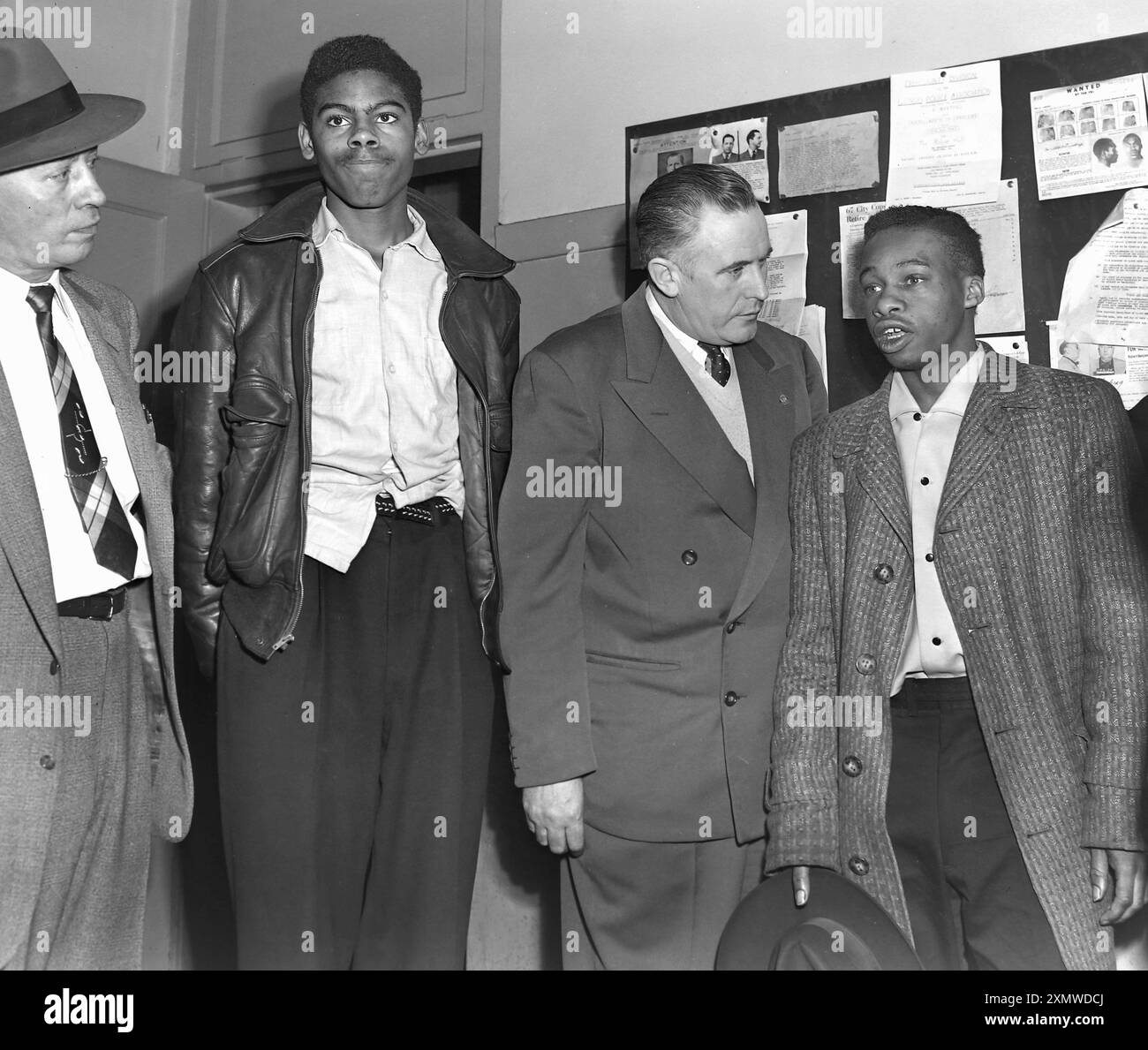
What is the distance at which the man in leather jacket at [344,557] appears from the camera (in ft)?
8.52

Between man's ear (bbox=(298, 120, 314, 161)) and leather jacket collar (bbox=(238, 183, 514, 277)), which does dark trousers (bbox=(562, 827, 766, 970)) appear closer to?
leather jacket collar (bbox=(238, 183, 514, 277))

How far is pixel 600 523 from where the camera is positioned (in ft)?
8.78

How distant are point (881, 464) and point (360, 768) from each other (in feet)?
3.76

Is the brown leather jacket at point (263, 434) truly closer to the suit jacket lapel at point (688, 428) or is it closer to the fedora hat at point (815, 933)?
the suit jacket lapel at point (688, 428)

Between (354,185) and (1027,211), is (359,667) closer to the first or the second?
(354,185)

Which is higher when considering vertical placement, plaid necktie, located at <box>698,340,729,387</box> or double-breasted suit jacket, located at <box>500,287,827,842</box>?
plaid necktie, located at <box>698,340,729,387</box>

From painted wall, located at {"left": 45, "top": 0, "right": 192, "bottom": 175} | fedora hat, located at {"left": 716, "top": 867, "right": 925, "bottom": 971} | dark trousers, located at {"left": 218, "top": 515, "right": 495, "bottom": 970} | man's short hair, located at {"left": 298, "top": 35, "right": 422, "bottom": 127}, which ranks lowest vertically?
fedora hat, located at {"left": 716, "top": 867, "right": 925, "bottom": 971}

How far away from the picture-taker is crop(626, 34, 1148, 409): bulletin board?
3.05m

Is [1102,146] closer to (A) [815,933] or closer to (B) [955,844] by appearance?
(B) [955,844]

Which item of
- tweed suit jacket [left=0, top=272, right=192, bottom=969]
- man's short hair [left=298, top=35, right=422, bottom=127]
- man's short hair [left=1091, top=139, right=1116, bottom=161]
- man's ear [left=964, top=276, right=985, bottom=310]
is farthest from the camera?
man's short hair [left=1091, top=139, right=1116, bottom=161]

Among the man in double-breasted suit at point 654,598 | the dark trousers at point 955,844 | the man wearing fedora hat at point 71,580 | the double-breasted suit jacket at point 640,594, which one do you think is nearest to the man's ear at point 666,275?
the man in double-breasted suit at point 654,598

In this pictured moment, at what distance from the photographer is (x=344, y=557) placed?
2615 mm

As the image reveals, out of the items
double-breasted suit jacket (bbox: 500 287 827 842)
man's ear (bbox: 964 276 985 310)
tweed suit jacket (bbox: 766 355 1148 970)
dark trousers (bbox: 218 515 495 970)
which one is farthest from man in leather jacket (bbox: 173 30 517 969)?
man's ear (bbox: 964 276 985 310)
